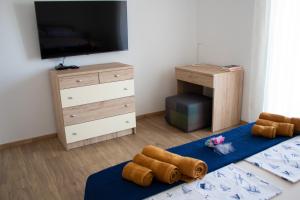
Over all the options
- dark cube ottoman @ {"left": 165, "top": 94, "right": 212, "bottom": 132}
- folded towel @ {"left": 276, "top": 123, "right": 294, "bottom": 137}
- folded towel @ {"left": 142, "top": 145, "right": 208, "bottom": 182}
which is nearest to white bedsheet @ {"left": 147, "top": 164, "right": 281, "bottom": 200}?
folded towel @ {"left": 142, "top": 145, "right": 208, "bottom": 182}

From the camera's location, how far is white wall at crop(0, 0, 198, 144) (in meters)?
3.06

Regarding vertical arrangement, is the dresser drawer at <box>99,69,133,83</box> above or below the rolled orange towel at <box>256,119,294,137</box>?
above

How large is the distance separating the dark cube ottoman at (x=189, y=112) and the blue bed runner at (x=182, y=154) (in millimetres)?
1167

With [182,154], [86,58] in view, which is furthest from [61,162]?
[182,154]

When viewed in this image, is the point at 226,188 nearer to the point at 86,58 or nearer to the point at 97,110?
the point at 97,110

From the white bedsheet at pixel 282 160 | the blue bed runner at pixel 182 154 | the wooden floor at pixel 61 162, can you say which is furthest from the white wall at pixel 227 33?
the white bedsheet at pixel 282 160

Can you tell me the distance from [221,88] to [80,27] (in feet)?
6.08

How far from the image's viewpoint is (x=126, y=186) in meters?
1.58

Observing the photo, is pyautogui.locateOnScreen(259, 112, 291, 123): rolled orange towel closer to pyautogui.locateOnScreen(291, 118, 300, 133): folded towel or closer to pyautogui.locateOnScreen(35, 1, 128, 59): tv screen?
pyautogui.locateOnScreen(291, 118, 300, 133): folded towel

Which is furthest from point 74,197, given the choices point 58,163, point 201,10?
point 201,10

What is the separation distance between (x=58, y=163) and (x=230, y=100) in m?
2.21

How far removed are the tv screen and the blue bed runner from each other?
6.25ft

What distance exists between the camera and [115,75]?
321 cm

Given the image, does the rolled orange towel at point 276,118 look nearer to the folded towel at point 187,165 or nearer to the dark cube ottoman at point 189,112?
the folded towel at point 187,165
